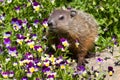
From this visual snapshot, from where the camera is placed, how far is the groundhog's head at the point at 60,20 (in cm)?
699

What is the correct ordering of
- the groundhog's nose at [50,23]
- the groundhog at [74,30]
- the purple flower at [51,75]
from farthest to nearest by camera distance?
the groundhog at [74,30], the groundhog's nose at [50,23], the purple flower at [51,75]

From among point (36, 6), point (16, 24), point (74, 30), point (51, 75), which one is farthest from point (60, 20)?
point (51, 75)

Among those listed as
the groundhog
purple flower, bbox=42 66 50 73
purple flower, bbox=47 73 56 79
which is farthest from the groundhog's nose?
purple flower, bbox=47 73 56 79

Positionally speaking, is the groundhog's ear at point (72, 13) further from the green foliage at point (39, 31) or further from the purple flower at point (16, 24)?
the purple flower at point (16, 24)

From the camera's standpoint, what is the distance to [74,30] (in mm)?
7277

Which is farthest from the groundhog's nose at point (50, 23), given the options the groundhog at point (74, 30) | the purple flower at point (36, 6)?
the purple flower at point (36, 6)

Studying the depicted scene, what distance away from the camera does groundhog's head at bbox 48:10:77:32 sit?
6.99m

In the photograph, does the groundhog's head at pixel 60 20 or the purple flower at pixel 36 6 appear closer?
the groundhog's head at pixel 60 20

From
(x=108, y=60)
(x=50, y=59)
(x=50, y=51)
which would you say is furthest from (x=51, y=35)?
(x=50, y=59)

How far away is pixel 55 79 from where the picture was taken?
222 inches

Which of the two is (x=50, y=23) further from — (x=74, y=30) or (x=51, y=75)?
(x=51, y=75)

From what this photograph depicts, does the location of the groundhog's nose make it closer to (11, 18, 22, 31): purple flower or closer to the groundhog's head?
the groundhog's head

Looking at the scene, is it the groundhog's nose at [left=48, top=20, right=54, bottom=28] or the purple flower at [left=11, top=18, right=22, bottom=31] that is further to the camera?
the groundhog's nose at [left=48, top=20, right=54, bottom=28]

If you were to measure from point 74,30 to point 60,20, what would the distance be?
29 cm
